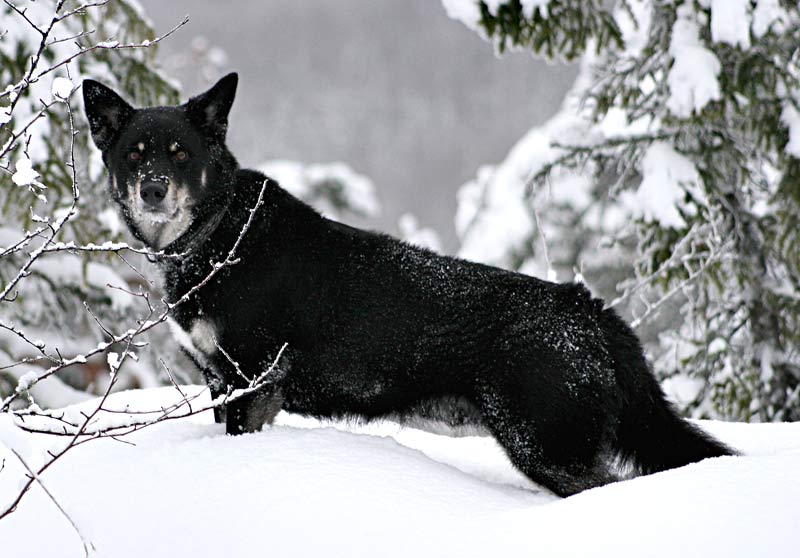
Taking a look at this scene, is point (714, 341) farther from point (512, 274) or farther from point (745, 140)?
point (512, 274)

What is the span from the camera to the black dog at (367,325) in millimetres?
4266

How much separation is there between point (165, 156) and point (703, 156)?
4973 millimetres

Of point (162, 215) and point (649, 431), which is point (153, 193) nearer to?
point (162, 215)

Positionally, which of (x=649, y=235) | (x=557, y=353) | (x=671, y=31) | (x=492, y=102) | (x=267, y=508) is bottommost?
(x=267, y=508)

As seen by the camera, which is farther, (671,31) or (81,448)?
(671,31)

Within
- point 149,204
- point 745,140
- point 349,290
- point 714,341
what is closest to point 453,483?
point 349,290

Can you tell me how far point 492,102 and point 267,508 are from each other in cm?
8136

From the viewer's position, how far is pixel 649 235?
7992mm

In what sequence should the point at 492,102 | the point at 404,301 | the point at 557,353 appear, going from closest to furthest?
the point at 557,353 < the point at 404,301 < the point at 492,102

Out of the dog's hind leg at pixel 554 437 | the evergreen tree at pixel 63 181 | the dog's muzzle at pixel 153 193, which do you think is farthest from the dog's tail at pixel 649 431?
→ the evergreen tree at pixel 63 181

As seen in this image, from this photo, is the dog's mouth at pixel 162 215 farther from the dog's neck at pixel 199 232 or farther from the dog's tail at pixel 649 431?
the dog's tail at pixel 649 431

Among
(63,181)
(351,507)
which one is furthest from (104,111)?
(351,507)

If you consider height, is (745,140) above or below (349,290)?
above

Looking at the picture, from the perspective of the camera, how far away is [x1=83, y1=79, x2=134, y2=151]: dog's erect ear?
4957mm
